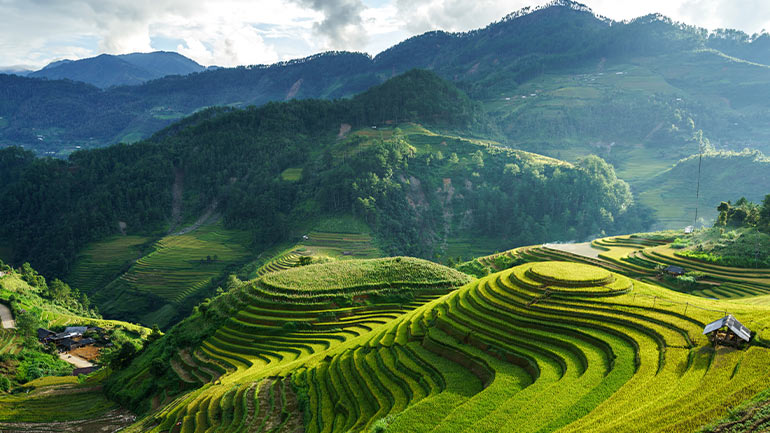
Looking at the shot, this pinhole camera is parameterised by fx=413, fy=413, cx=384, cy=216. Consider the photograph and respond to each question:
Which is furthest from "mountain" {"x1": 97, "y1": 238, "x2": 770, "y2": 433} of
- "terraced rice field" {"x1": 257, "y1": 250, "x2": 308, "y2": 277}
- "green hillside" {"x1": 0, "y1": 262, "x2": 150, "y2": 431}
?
"terraced rice field" {"x1": 257, "y1": 250, "x2": 308, "y2": 277}

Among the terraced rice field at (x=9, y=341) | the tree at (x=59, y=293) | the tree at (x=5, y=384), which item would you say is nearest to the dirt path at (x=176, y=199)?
the tree at (x=59, y=293)

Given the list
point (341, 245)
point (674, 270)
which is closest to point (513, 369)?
point (674, 270)

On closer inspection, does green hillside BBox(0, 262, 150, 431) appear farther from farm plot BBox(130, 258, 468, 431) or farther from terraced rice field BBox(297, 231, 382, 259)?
terraced rice field BBox(297, 231, 382, 259)

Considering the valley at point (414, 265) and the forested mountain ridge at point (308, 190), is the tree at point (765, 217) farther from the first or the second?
the forested mountain ridge at point (308, 190)

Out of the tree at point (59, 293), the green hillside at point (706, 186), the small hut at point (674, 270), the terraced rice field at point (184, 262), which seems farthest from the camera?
the green hillside at point (706, 186)

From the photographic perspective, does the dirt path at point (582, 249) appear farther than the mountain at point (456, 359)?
Yes

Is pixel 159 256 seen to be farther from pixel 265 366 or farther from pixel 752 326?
pixel 752 326

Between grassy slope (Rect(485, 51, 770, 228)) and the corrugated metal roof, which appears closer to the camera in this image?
the corrugated metal roof
